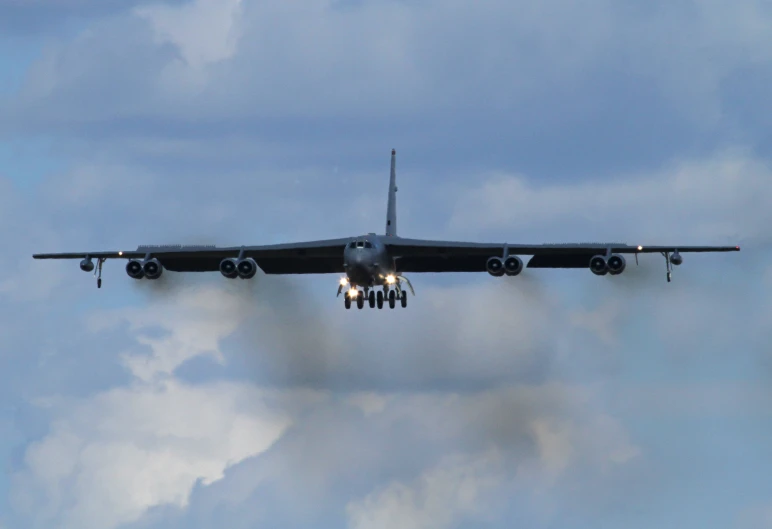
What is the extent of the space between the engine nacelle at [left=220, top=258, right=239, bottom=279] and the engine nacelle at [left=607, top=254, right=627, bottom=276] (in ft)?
56.6

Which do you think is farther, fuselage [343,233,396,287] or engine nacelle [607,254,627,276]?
engine nacelle [607,254,627,276]

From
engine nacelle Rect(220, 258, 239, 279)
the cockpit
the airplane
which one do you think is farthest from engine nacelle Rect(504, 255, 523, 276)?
engine nacelle Rect(220, 258, 239, 279)

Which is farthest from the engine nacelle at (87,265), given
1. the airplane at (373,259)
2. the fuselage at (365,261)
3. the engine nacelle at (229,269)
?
the fuselage at (365,261)

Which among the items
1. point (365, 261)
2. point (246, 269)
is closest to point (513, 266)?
point (365, 261)

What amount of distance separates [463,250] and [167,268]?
15348mm

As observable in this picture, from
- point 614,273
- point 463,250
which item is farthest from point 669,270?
point 463,250

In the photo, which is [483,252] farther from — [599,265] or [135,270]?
[135,270]

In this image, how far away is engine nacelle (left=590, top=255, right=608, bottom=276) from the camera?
271 ft

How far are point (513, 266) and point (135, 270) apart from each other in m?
17.7

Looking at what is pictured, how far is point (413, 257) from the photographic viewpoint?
90688 mm

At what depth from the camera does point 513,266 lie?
83375 millimetres

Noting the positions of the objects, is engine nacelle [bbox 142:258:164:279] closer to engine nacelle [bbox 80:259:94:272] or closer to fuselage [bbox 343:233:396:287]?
engine nacelle [bbox 80:259:94:272]

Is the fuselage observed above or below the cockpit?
below

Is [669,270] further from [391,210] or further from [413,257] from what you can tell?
[391,210]
